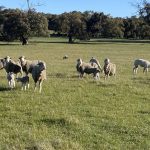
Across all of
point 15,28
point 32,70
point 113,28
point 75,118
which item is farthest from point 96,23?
point 75,118

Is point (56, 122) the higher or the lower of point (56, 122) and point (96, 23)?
the lower

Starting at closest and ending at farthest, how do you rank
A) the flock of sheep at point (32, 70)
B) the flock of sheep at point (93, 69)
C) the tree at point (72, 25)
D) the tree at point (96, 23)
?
1. the flock of sheep at point (32, 70)
2. the flock of sheep at point (93, 69)
3. the tree at point (72, 25)
4. the tree at point (96, 23)

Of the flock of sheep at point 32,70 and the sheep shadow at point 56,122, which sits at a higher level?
the flock of sheep at point 32,70

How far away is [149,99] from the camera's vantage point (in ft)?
60.1

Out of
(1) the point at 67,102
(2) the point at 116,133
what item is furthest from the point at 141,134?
(1) the point at 67,102

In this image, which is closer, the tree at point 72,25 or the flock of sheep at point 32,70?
the flock of sheep at point 32,70

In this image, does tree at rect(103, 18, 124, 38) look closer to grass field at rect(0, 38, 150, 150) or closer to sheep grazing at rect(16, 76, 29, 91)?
grass field at rect(0, 38, 150, 150)

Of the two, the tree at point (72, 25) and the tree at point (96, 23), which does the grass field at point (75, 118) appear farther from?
the tree at point (96, 23)

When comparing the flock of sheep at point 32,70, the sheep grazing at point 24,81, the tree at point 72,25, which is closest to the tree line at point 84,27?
the tree at point 72,25

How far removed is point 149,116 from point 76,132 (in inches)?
125

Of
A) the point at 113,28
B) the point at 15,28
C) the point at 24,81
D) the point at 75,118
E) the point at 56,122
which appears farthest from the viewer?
the point at 113,28

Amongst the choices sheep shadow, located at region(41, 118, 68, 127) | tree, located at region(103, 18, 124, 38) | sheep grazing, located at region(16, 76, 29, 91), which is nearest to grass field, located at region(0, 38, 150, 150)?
sheep shadow, located at region(41, 118, 68, 127)

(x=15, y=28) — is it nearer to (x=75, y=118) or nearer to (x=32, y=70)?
(x=32, y=70)

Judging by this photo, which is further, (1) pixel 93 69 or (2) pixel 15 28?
(2) pixel 15 28
